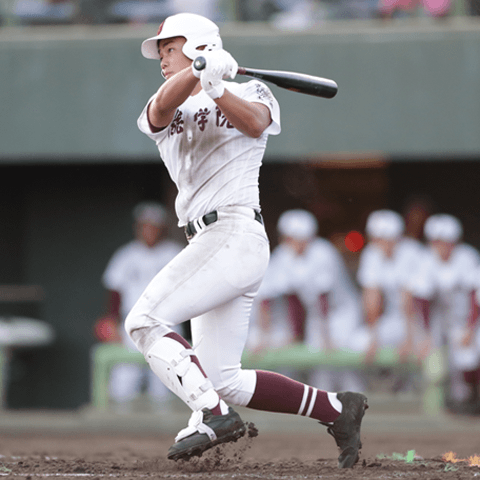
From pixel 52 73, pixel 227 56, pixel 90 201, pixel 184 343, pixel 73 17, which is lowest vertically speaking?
pixel 184 343

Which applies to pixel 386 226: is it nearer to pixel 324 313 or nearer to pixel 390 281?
pixel 390 281

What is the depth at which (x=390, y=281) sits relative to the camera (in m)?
7.32

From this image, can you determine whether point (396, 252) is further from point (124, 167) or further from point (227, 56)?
point (227, 56)

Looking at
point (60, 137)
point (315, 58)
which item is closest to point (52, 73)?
point (60, 137)

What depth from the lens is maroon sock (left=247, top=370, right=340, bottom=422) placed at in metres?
3.70

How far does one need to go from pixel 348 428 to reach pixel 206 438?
0.74 m

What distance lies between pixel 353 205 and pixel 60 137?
3.49 meters

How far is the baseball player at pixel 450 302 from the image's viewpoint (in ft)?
24.0

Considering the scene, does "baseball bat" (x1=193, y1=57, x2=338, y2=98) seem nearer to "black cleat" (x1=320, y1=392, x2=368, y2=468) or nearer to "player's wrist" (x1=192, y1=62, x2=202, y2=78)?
"player's wrist" (x1=192, y1=62, x2=202, y2=78)

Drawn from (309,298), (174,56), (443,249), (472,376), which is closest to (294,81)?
(174,56)

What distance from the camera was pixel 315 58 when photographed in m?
8.40

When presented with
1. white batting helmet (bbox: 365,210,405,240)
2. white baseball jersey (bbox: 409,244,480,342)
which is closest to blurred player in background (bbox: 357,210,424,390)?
white batting helmet (bbox: 365,210,405,240)

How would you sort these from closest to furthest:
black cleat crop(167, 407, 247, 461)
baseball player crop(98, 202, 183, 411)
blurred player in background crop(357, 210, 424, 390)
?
black cleat crop(167, 407, 247, 461)
blurred player in background crop(357, 210, 424, 390)
baseball player crop(98, 202, 183, 411)

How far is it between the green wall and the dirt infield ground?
261 centimetres
